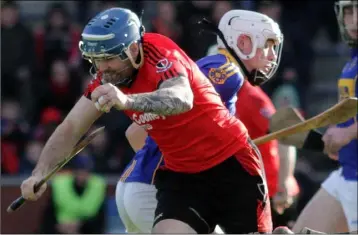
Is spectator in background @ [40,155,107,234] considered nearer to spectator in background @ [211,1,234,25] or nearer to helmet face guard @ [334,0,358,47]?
spectator in background @ [211,1,234,25]

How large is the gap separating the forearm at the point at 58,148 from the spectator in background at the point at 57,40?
583cm

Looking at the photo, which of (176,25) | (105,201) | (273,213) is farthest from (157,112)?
(176,25)

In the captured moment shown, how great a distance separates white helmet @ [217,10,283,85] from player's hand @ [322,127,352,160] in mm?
709

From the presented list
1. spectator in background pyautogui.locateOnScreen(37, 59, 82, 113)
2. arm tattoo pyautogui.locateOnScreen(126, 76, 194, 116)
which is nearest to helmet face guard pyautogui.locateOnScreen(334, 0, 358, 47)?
arm tattoo pyautogui.locateOnScreen(126, 76, 194, 116)

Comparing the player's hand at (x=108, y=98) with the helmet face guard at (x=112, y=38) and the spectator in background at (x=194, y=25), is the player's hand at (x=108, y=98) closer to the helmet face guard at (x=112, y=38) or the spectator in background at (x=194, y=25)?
the helmet face guard at (x=112, y=38)

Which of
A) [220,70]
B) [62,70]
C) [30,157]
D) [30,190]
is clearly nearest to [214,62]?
[220,70]

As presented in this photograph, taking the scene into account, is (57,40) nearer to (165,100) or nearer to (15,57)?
(15,57)

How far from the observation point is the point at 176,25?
467 inches

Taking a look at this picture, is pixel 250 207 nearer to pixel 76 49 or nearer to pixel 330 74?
pixel 76 49

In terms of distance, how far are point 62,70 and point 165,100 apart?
21.4 feet

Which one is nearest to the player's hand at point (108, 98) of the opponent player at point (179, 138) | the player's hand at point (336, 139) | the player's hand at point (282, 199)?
the opponent player at point (179, 138)

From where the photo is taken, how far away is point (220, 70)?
6.31m

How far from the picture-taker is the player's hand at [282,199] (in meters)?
7.57

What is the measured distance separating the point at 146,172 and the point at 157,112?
145cm
